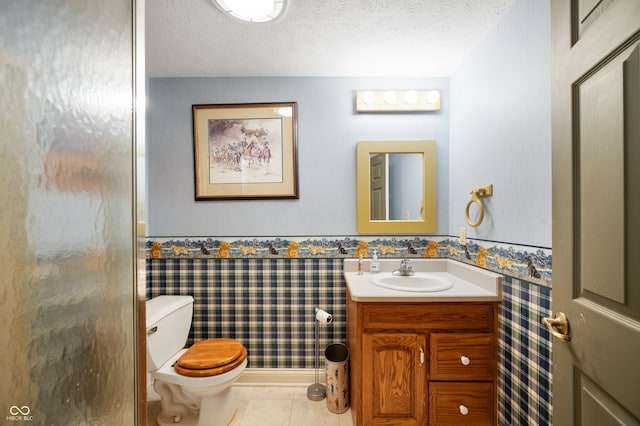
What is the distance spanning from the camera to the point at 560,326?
0.77m

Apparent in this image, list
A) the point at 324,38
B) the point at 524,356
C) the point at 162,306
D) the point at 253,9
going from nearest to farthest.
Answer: the point at 524,356 < the point at 253,9 < the point at 324,38 < the point at 162,306

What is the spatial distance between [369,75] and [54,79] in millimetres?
1926

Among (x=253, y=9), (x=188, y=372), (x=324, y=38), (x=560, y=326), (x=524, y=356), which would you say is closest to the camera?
(x=560, y=326)

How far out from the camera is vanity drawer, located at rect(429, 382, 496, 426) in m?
1.38

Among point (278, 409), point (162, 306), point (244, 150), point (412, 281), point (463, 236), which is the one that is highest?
point (244, 150)

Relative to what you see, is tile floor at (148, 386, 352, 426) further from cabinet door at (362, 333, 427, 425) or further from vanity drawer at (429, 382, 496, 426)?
vanity drawer at (429, 382, 496, 426)

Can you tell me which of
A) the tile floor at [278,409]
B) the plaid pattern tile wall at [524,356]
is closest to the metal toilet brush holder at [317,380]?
the tile floor at [278,409]

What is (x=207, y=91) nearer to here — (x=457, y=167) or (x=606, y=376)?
(x=457, y=167)

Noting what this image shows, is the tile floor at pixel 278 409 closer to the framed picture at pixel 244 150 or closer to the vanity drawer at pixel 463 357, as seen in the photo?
the vanity drawer at pixel 463 357

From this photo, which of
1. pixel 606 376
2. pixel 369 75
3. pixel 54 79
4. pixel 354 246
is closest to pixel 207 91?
pixel 369 75

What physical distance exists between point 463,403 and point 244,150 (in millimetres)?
2003

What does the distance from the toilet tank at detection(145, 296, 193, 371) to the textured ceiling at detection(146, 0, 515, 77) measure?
1573 mm

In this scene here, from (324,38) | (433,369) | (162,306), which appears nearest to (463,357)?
(433,369)

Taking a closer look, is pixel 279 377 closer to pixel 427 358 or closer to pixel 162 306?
pixel 162 306
